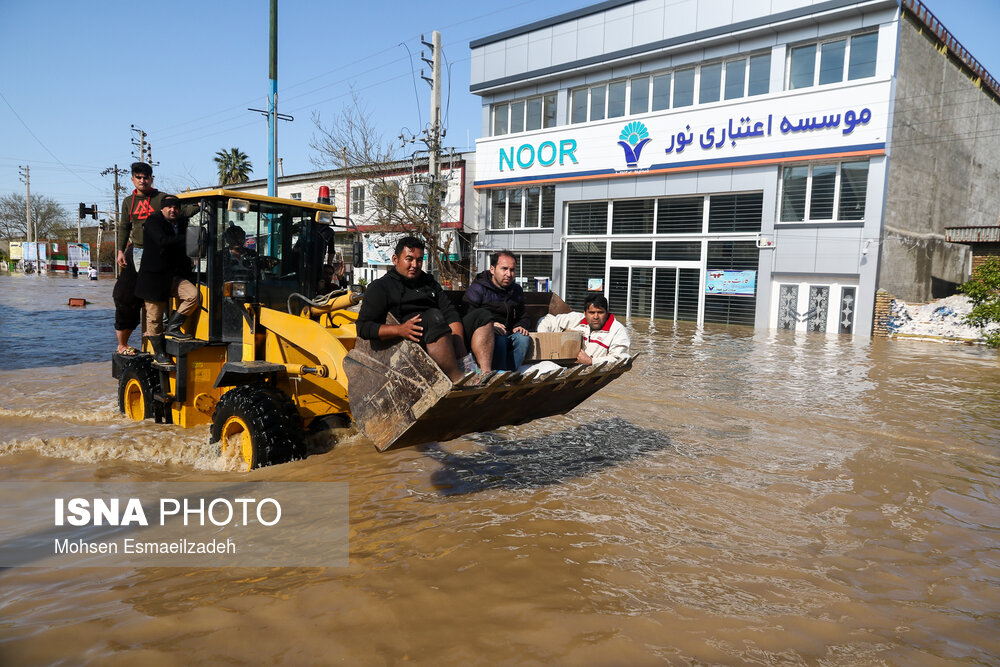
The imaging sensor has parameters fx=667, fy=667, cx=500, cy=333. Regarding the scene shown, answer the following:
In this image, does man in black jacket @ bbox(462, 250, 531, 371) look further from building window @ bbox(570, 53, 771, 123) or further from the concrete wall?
building window @ bbox(570, 53, 771, 123)

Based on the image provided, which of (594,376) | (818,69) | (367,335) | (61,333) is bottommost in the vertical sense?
(61,333)

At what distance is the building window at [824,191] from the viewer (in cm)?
2108

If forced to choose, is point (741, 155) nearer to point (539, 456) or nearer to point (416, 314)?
point (539, 456)

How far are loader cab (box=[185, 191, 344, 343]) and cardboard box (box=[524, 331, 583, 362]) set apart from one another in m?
2.97

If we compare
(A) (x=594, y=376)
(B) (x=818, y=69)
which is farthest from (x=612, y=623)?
(B) (x=818, y=69)

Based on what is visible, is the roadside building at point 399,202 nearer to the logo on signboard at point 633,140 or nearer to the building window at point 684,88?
the logo on signboard at point 633,140

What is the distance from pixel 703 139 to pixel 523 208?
30.0 ft

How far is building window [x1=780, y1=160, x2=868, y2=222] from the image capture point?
21078 mm

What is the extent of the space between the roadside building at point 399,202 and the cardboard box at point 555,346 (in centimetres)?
2129

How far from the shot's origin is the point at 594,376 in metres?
5.58

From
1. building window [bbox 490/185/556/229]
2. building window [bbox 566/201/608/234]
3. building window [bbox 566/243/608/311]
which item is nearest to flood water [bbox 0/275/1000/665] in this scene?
building window [bbox 566/243/608/311]

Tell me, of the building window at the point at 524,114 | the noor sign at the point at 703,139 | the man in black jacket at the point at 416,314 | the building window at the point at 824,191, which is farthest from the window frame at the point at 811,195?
the man in black jacket at the point at 416,314

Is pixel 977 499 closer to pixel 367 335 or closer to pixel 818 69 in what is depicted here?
pixel 367 335

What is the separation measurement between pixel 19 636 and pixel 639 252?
25.5 meters
